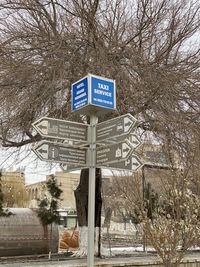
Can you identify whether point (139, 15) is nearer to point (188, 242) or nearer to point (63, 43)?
point (63, 43)

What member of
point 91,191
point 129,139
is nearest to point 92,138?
point 129,139

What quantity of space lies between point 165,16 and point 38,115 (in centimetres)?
470

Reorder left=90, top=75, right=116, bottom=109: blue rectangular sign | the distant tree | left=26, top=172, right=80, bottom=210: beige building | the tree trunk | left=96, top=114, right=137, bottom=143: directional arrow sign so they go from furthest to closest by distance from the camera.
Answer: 1. left=26, top=172, right=80, bottom=210: beige building
2. the distant tree
3. the tree trunk
4. left=90, top=75, right=116, bottom=109: blue rectangular sign
5. left=96, top=114, right=137, bottom=143: directional arrow sign

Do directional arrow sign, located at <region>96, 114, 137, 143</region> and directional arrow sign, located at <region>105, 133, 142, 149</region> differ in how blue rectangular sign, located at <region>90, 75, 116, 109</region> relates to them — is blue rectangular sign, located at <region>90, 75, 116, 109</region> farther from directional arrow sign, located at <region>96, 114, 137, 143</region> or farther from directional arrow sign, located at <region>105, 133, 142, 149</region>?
directional arrow sign, located at <region>105, 133, 142, 149</region>

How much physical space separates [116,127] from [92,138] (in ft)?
1.40

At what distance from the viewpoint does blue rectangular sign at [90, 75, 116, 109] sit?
591cm

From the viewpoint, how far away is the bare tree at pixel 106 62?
11.4 m

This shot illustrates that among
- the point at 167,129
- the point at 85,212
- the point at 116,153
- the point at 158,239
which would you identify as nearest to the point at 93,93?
the point at 116,153

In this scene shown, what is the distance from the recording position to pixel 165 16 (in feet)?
43.0

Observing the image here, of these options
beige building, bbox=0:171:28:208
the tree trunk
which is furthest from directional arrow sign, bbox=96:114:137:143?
beige building, bbox=0:171:28:208

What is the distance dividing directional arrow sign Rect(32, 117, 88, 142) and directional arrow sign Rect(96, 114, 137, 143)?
0.23 m

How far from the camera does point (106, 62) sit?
36.9 feet

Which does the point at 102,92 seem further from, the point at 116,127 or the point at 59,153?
the point at 59,153

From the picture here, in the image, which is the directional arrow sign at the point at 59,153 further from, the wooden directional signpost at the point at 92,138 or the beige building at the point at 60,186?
the beige building at the point at 60,186
